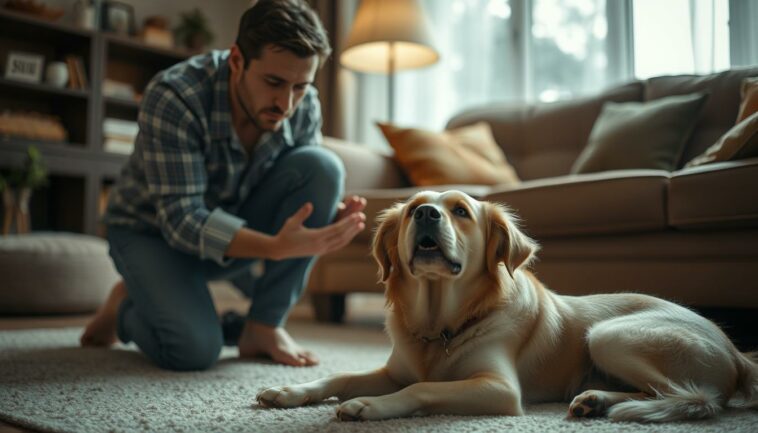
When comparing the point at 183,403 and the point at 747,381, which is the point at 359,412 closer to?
the point at 183,403

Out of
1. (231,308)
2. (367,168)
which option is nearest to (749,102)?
(367,168)

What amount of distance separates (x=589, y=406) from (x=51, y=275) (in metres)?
2.94

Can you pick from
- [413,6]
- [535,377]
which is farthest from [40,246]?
[535,377]

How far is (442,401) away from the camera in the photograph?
3.83 ft

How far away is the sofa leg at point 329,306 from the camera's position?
3236mm

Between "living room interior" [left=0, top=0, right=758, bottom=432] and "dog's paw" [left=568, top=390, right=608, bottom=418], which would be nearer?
"dog's paw" [left=568, top=390, right=608, bottom=418]

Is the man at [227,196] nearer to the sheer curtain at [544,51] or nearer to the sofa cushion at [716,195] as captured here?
the sofa cushion at [716,195]

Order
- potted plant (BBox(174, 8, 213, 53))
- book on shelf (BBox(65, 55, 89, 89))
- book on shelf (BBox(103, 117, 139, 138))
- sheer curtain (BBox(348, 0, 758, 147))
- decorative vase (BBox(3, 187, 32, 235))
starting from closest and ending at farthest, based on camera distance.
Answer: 1. sheer curtain (BBox(348, 0, 758, 147))
2. decorative vase (BBox(3, 187, 32, 235))
3. book on shelf (BBox(65, 55, 89, 89))
4. book on shelf (BBox(103, 117, 139, 138))
5. potted plant (BBox(174, 8, 213, 53))

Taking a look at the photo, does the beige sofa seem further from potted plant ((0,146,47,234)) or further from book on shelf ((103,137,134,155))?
book on shelf ((103,137,134,155))

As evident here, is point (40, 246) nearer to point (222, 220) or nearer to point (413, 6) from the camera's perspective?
point (222, 220)

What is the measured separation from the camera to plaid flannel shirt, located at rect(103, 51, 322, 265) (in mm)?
1758

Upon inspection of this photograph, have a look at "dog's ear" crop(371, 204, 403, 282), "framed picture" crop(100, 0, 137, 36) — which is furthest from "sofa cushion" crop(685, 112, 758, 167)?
"framed picture" crop(100, 0, 137, 36)

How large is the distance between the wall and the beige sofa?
3.37 metres

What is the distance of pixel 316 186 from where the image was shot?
2008 millimetres
